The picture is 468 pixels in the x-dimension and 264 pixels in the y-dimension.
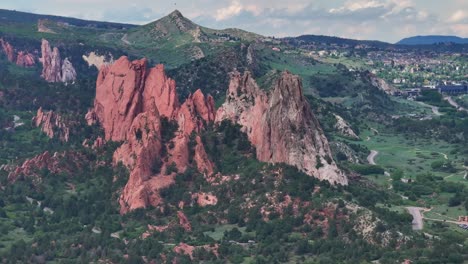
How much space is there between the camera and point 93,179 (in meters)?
171

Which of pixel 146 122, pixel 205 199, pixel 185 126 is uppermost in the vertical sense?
pixel 146 122

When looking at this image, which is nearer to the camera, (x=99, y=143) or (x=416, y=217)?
(x=416, y=217)

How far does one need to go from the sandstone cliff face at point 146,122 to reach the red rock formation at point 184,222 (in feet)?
28.7

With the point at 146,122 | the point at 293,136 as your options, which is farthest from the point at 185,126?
the point at 293,136

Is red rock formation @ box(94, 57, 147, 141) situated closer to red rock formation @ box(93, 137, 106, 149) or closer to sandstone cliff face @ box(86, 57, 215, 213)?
sandstone cliff face @ box(86, 57, 215, 213)

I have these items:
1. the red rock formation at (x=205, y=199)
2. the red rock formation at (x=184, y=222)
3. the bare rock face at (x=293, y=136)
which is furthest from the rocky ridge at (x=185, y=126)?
the red rock formation at (x=184, y=222)

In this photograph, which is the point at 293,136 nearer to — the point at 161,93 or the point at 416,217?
the point at 416,217

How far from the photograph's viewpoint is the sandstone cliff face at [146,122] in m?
156

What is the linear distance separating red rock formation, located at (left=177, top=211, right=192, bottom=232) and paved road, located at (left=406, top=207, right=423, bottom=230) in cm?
3497

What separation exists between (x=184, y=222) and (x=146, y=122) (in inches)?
1093

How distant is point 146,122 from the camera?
6491 inches

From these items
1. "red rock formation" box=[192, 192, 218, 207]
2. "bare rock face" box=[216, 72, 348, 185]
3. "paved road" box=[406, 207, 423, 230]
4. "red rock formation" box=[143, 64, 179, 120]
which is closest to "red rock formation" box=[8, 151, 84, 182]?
"red rock formation" box=[143, 64, 179, 120]

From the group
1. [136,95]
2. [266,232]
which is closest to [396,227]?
[266,232]

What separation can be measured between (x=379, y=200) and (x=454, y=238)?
25.3 metres
